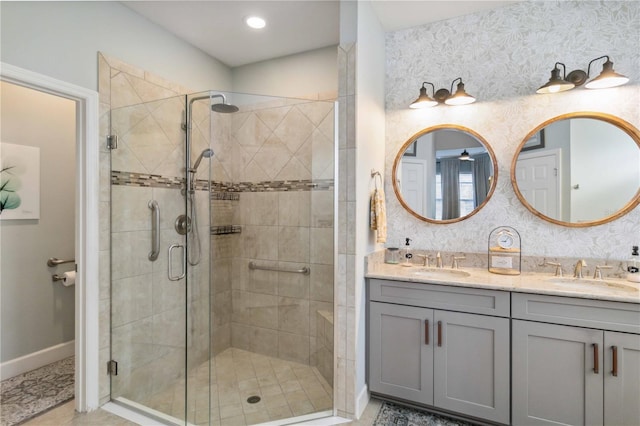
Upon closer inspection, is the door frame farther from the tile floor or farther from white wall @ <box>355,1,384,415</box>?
white wall @ <box>355,1,384,415</box>

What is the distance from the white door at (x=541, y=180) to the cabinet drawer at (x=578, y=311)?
0.72 metres

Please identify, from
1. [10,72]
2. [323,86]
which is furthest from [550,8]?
[10,72]

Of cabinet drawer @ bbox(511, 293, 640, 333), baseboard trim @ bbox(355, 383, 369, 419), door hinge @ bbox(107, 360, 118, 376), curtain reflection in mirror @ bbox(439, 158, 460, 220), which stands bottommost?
baseboard trim @ bbox(355, 383, 369, 419)

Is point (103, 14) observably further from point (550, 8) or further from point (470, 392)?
point (470, 392)

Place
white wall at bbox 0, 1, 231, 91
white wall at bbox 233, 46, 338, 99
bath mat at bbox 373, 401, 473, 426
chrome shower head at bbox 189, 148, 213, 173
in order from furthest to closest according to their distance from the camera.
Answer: white wall at bbox 233, 46, 338, 99 < chrome shower head at bbox 189, 148, 213, 173 < bath mat at bbox 373, 401, 473, 426 < white wall at bbox 0, 1, 231, 91

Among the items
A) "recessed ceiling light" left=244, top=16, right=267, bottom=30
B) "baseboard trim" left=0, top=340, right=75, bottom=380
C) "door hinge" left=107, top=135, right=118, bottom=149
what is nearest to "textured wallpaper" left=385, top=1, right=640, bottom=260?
"recessed ceiling light" left=244, top=16, right=267, bottom=30

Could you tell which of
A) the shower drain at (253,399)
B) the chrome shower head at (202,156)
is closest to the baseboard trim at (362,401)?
the shower drain at (253,399)

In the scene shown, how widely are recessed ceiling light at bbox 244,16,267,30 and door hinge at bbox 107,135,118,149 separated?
4.32ft

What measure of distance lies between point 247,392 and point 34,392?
62.0 inches

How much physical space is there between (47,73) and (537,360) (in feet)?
10.6

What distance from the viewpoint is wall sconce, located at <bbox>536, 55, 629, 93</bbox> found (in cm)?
194

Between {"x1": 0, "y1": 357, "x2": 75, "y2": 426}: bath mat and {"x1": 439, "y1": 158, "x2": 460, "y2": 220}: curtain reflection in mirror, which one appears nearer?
{"x1": 0, "y1": 357, "x2": 75, "y2": 426}: bath mat

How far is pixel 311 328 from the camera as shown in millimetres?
2236

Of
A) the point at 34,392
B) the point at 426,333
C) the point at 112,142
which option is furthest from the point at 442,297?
the point at 34,392
